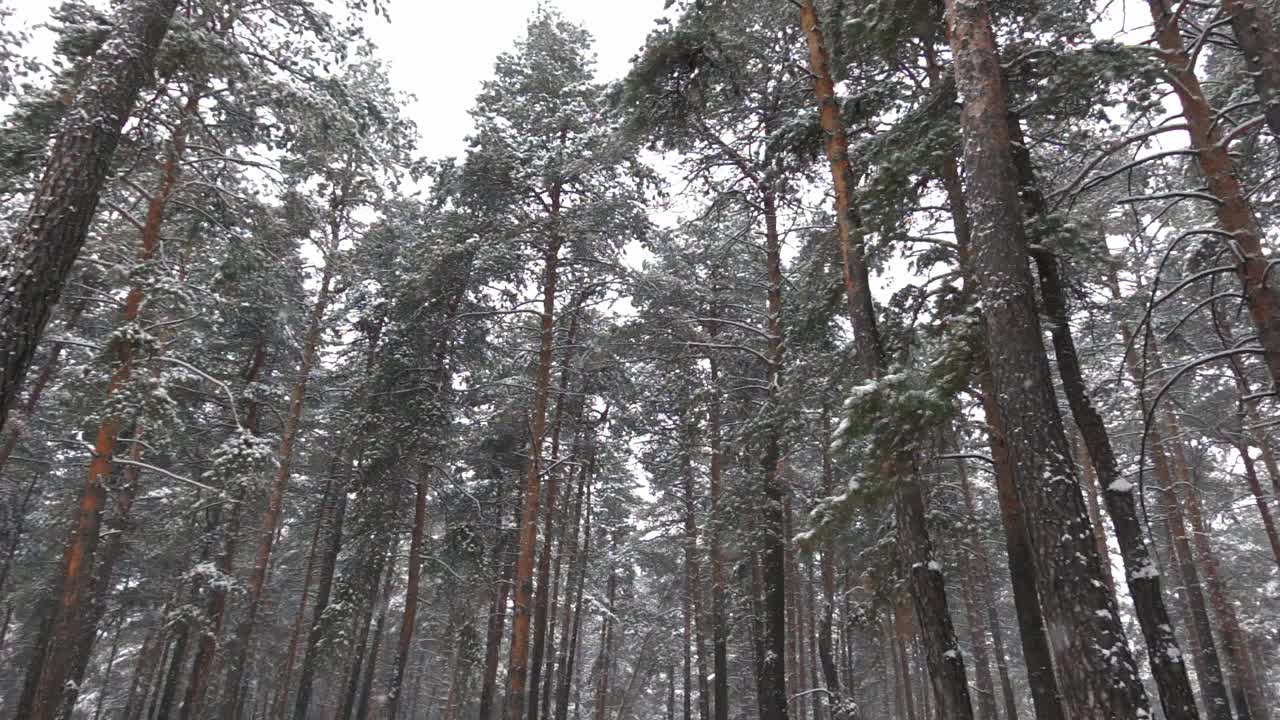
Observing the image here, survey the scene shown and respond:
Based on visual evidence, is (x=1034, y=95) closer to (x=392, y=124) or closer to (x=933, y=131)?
(x=933, y=131)

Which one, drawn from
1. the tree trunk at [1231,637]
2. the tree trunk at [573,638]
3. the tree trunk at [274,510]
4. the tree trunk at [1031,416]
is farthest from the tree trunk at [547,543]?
the tree trunk at [1231,637]

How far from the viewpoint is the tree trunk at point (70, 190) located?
5.70 m

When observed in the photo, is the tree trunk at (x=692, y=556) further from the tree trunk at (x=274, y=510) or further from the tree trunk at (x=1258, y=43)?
the tree trunk at (x=1258, y=43)

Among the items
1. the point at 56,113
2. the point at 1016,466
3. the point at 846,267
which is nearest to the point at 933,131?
the point at 846,267

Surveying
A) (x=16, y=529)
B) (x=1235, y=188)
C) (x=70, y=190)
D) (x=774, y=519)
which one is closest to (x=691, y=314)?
(x=774, y=519)

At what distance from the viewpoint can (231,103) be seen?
1095 centimetres

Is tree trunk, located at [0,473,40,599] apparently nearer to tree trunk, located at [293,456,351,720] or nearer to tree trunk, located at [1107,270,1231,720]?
tree trunk, located at [293,456,351,720]

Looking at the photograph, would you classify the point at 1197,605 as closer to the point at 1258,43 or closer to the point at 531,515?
the point at 1258,43

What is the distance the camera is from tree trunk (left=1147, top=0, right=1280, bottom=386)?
22.3 ft

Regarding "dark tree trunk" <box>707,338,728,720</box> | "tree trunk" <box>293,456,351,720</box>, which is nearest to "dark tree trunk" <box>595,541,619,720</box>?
"dark tree trunk" <box>707,338,728,720</box>

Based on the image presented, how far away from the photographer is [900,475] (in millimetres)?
6387

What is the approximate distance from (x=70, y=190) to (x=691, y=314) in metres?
11.1

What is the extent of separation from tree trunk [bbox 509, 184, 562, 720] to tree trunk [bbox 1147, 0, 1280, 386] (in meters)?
10.2

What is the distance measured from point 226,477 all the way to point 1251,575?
36.3 m
